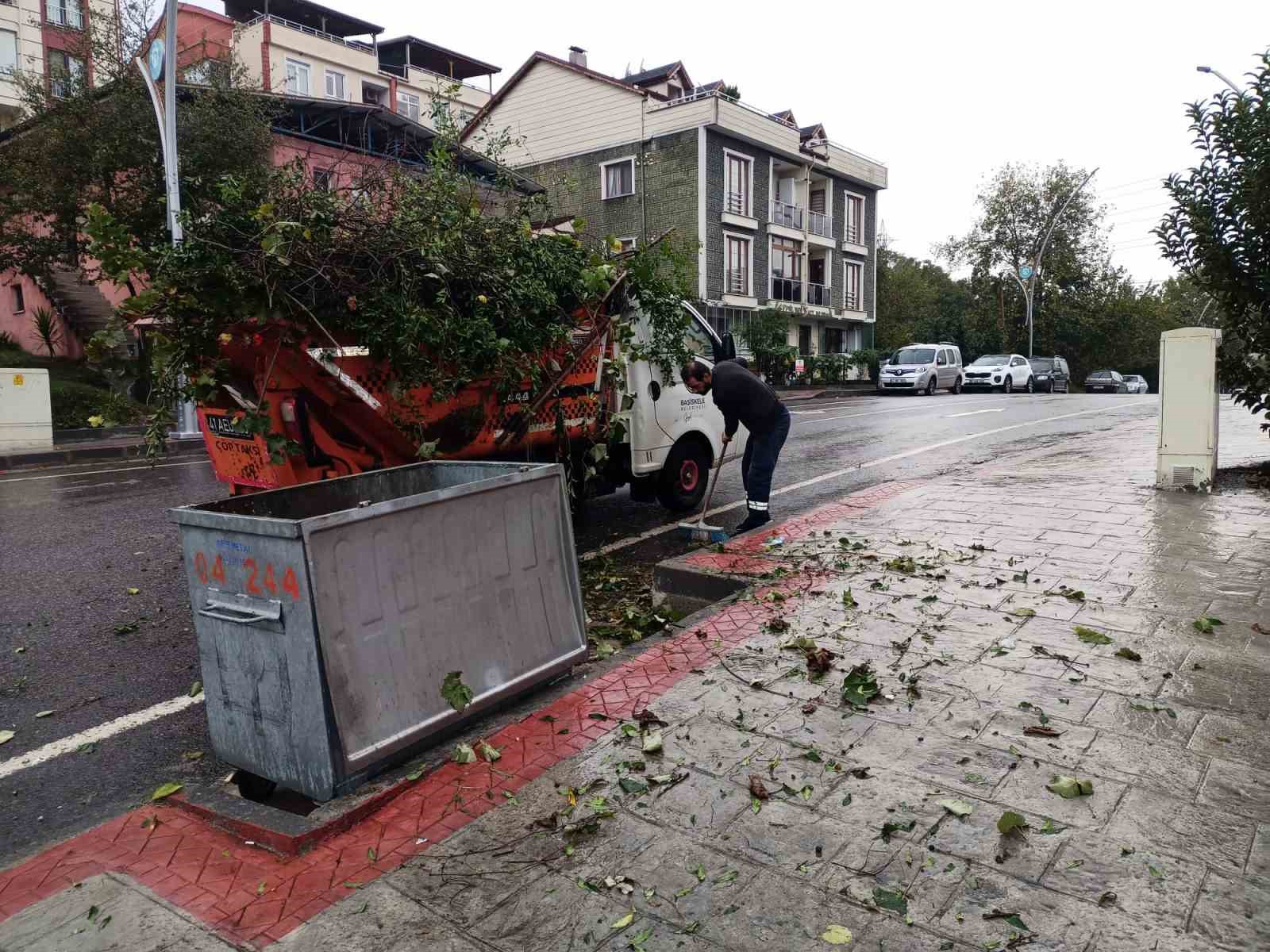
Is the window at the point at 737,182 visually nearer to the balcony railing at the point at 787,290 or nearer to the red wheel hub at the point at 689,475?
the balcony railing at the point at 787,290

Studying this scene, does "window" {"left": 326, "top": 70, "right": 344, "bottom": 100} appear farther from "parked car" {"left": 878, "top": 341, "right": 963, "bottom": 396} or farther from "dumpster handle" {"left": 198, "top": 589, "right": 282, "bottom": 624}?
"dumpster handle" {"left": 198, "top": 589, "right": 282, "bottom": 624}

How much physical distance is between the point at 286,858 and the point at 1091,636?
370 centimetres

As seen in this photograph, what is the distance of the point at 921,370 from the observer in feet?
108

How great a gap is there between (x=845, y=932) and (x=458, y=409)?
15.3 feet

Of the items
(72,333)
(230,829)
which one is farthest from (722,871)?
(72,333)

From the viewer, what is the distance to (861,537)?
6797mm

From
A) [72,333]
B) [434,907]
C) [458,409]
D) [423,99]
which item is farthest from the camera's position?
[423,99]

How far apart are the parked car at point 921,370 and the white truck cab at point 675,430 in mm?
25526

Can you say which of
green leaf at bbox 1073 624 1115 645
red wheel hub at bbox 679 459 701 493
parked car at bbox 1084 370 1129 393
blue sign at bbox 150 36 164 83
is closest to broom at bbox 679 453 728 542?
red wheel hub at bbox 679 459 701 493

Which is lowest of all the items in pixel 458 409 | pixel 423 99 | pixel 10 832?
pixel 10 832

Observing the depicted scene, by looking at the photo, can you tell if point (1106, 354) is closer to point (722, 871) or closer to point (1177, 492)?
point (1177, 492)

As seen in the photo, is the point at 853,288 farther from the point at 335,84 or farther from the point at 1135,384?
the point at 335,84

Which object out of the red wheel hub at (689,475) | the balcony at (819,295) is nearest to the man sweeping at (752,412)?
the red wheel hub at (689,475)

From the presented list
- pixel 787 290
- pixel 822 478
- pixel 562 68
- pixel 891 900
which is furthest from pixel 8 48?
pixel 891 900
